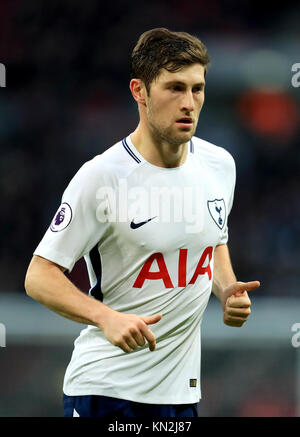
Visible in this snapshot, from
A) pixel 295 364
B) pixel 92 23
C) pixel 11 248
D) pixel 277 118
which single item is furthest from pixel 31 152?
pixel 295 364

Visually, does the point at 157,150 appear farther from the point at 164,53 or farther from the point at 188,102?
the point at 164,53

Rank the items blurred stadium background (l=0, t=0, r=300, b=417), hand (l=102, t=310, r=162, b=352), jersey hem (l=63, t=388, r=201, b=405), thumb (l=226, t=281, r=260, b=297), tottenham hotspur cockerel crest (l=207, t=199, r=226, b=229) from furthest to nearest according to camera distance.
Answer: blurred stadium background (l=0, t=0, r=300, b=417)
tottenham hotspur cockerel crest (l=207, t=199, r=226, b=229)
jersey hem (l=63, t=388, r=201, b=405)
thumb (l=226, t=281, r=260, b=297)
hand (l=102, t=310, r=162, b=352)

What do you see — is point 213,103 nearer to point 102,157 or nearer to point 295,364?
point 295,364

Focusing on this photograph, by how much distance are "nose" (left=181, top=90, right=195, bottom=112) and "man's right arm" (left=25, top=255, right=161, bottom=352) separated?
0.84 meters

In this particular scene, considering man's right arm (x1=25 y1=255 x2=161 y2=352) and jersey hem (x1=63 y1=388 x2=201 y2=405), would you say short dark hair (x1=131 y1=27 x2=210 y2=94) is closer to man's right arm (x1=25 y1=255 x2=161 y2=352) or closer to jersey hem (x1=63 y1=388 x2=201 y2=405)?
man's right arm (x1=25 y1=255 x2=161 y2=352)

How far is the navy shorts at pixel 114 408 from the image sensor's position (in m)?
3.56

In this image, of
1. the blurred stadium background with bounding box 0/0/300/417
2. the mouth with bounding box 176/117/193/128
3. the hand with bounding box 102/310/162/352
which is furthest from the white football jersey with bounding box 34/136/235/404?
the blurred stadium background with bounding box 0/0/300/417

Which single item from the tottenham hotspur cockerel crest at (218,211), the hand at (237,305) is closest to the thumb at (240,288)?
the hand at (237,305)

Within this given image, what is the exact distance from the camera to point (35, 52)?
8992mm

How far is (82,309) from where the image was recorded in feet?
10.9

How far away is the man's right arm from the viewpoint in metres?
3.10

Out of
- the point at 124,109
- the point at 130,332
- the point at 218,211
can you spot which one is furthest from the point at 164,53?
the point at 124,109

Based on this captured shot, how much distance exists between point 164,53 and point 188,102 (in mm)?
236

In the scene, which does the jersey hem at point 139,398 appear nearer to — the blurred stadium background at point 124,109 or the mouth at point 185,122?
the mouth at point 185,122
